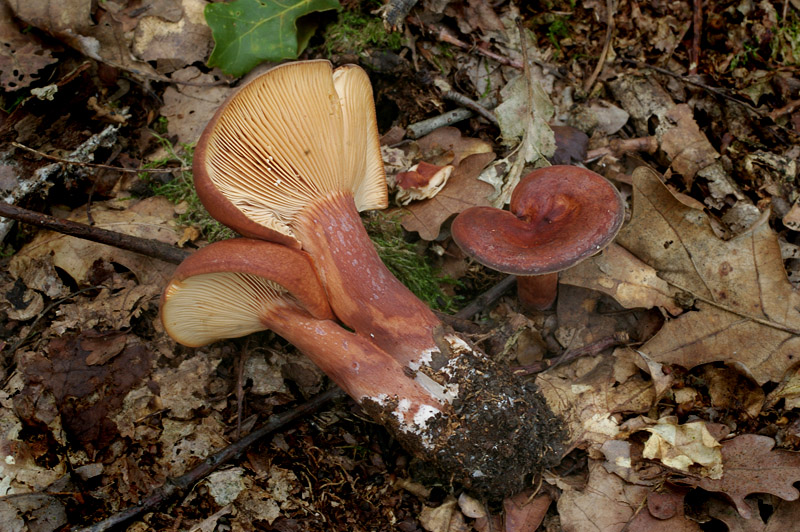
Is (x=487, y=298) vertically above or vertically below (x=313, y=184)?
below

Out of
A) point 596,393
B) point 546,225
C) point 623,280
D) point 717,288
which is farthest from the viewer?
point 623,280

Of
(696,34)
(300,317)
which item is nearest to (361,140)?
(300,317)

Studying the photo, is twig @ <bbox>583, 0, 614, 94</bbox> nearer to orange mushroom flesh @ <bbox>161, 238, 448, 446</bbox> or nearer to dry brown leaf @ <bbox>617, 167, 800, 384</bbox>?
dry brown leaf @ <bbox>617, 167, 800, 384</bbox>

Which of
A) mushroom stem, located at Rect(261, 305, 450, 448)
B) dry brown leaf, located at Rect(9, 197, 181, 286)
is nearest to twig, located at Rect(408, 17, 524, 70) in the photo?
dry brown leaf, located at Rect(9, 197, 181, 286)

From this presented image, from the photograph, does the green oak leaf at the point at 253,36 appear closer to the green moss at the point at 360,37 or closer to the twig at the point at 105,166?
the green moss at the point at 360,37

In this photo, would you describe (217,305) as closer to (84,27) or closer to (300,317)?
(300,317)

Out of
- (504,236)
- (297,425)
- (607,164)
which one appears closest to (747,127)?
(607,164)
